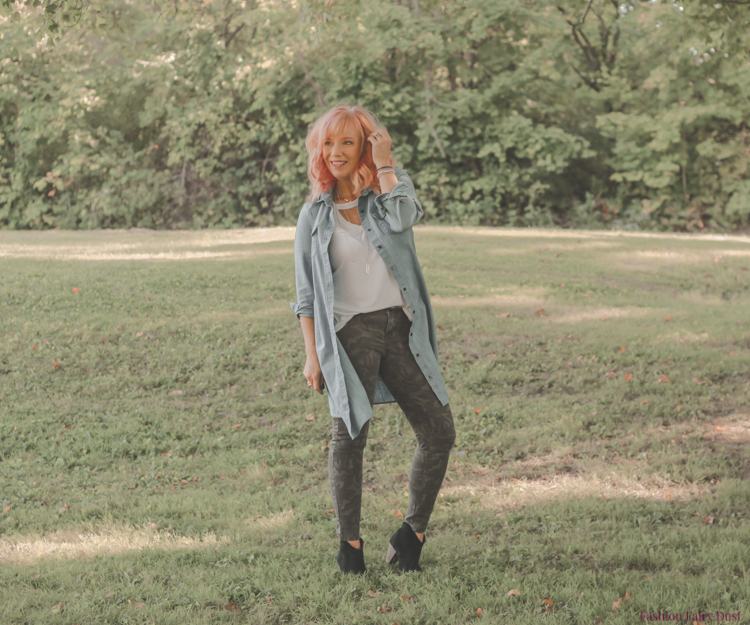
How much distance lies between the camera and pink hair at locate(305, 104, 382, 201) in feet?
10.2

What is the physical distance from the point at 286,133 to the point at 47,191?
764 centimetres

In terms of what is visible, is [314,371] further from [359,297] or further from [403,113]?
[403,113]

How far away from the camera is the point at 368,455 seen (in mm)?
5258

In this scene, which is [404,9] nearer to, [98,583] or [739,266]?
[739,266]

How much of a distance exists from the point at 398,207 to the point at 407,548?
1.57m

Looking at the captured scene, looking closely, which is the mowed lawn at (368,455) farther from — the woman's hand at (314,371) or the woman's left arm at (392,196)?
the woman's left arm at (392,196)

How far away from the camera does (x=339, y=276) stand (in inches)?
122

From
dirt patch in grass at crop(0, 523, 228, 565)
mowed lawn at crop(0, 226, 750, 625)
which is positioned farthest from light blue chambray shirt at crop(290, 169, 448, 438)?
dirt patch in grass at crop(0, 523, 228, 565)

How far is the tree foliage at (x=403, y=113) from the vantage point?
1784 centimetres

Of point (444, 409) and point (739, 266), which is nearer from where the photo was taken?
point (444, 409)

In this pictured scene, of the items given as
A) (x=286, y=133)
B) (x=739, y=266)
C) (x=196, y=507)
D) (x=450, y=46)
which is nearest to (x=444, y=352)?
(x=196, y=507)

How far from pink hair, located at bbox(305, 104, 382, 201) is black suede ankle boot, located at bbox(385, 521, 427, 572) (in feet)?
5.18

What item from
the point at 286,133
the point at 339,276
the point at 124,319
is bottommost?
the point at 124,319

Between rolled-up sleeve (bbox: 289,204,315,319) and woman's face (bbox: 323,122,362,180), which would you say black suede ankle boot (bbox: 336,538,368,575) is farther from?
woman's face (bbox: 323,122,362,180)
